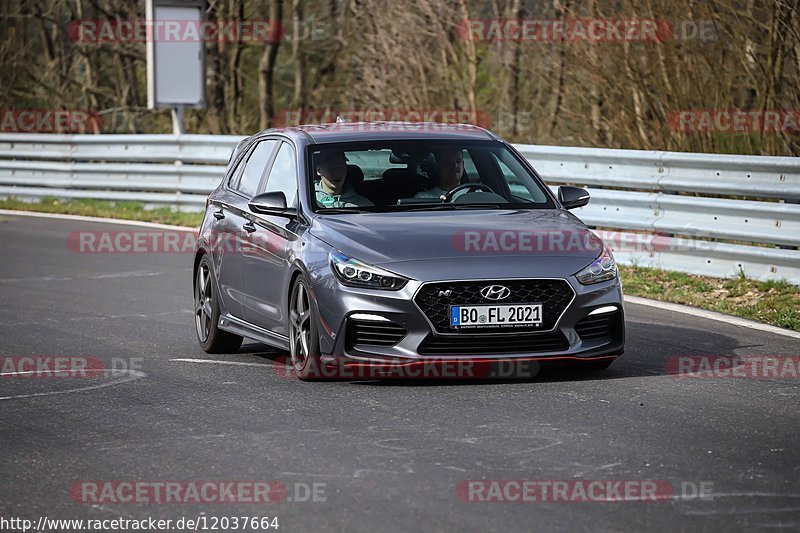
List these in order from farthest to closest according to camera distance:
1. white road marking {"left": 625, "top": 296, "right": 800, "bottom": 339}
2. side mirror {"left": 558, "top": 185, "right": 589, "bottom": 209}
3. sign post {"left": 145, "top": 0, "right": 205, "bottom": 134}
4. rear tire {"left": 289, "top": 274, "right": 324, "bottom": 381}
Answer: sign post {"left": 145, "top": 0, "right": 205, "bottom": 134} → white road marking {"left": 625, "top": 296, "right": 800, "bottom": 339} → side mirror {"left": 558, "top": 185, "right": 589, "bottom": 209} → rear tire {"left": 289, "top": 274, "right": 324, "bottom": 381}

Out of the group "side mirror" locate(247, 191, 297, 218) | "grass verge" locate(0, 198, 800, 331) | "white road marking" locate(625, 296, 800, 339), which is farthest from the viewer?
A: "grass verge" locate(0, 198, 800, 331)

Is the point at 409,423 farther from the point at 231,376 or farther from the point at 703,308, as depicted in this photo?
the point at 703,308

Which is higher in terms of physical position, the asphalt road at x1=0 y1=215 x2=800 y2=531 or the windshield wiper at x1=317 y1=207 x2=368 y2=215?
the windshield wiper at x1=317 y1=207 x2=368 y2=215

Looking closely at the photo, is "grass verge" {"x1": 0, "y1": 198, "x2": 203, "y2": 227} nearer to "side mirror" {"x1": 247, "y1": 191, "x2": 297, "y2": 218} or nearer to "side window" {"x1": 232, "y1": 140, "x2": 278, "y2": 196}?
"side window" {"x1": 232, "y1": 140, "x2": 278, "y2": 196}

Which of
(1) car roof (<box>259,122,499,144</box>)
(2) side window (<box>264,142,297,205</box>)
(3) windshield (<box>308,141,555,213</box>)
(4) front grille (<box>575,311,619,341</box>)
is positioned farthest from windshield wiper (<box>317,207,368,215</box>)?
(4) front grille (<box>575,311,619,341</box>)

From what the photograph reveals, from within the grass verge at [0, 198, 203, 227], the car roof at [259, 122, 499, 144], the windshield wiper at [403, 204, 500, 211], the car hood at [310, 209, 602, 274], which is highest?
the car roof at [259, 122, 499, 144]

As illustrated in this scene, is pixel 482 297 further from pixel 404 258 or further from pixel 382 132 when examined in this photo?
pixel 382 132

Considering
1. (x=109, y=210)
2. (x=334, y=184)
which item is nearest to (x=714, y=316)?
(x=334, y=184)

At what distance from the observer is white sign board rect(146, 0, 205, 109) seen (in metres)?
26.4

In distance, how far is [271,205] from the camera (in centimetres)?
925

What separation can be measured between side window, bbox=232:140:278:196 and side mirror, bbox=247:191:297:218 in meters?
1.01

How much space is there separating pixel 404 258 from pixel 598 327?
47.4 inches

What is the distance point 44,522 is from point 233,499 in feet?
2.43

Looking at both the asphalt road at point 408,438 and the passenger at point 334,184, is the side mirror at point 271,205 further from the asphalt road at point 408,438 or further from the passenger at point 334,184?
the asphalt road at point 408,438
